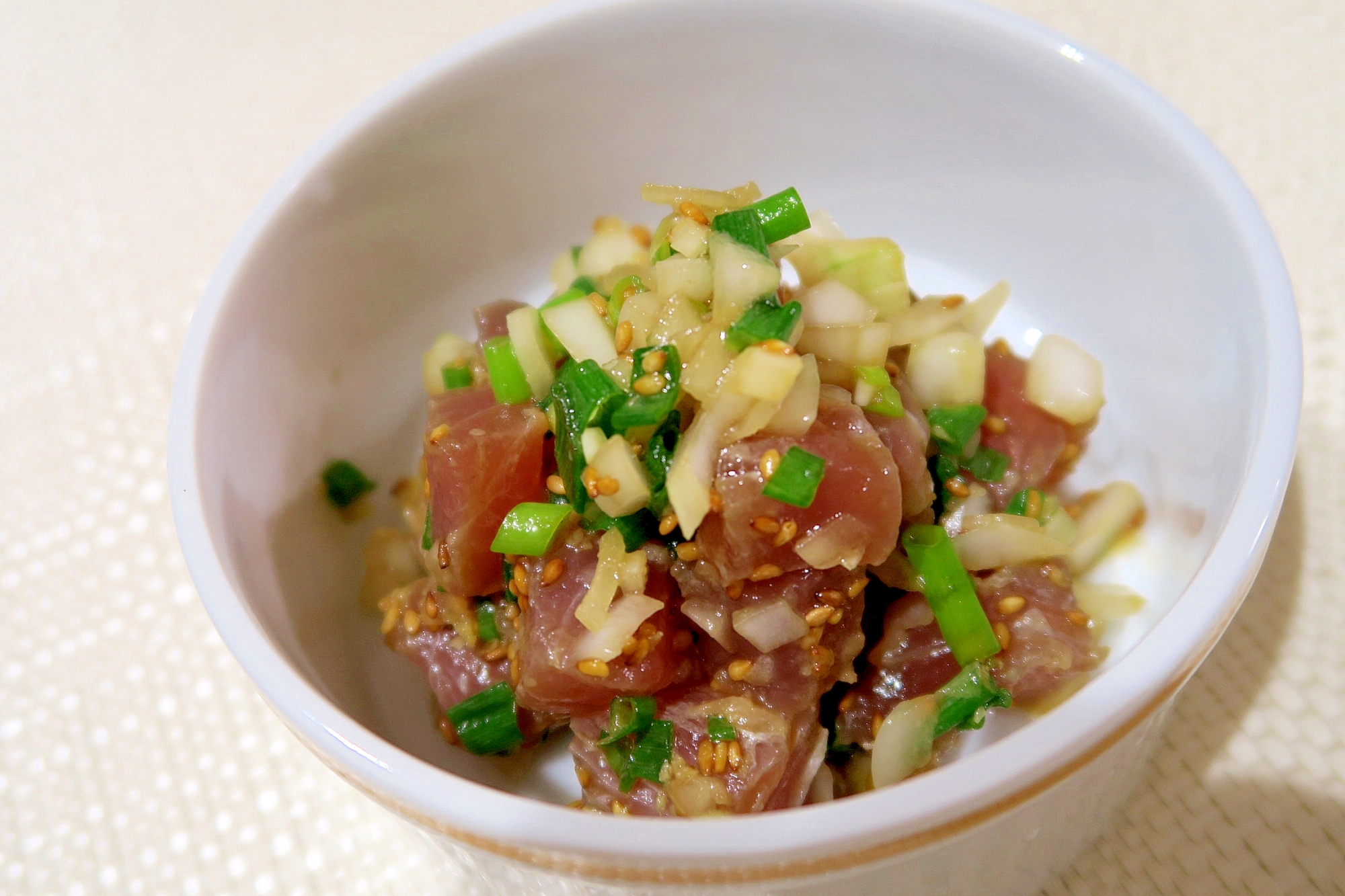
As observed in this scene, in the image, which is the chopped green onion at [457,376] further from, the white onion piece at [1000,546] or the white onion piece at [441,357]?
the white onion piece at [1000,546]

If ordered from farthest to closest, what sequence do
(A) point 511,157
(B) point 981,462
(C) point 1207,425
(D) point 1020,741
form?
(A) point 511,157
(B) point 981,462
(C) point 1207,425
(D) point 1020,741

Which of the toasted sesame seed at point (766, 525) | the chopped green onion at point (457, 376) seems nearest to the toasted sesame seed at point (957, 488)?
the toasted sesame seed at point (766, 525)

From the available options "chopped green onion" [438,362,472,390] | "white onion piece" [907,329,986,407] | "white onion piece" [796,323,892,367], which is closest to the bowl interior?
"chopped green onion" [438,362,472,390]

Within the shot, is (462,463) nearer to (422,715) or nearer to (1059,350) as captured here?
(422,715)

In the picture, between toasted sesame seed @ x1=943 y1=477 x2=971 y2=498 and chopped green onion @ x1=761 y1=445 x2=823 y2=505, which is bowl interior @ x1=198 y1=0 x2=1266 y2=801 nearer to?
toasted sesame seed @ x1=943 y1=477 x2=971 y2=498

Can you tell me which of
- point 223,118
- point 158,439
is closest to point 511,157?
point 158,439

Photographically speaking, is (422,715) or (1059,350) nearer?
(422,715)
